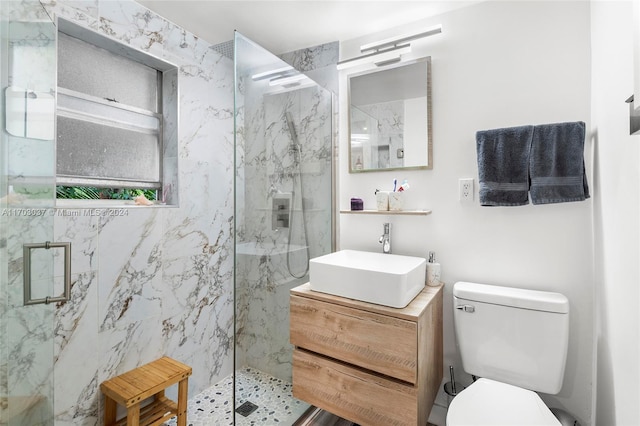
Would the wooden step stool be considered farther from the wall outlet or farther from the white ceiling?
the white ceiling

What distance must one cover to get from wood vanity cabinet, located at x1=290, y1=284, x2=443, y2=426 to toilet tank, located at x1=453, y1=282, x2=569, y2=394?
0.55 ft

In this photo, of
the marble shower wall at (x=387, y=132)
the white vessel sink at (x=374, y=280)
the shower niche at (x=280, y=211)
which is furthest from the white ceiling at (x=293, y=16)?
the white vessel sink at (x=374, y=280)

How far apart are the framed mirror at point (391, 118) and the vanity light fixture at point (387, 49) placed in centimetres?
6

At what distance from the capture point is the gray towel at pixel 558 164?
57.7 inches

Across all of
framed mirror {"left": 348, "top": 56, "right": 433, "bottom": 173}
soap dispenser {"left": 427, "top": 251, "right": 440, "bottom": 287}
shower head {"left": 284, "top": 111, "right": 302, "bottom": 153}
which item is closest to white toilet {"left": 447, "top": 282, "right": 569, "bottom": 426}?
soap dispenser {"left": 427, "top": 251, "right": 440, "bottom": 287}

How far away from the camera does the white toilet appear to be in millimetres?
1290

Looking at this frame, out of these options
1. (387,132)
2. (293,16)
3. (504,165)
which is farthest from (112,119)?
(504,165)

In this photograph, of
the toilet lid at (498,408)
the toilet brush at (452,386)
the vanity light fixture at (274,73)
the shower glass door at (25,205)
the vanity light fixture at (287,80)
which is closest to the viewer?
the shower glass door at (25,205)

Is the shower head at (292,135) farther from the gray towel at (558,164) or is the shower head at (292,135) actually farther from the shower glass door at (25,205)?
the gray towel at (558,164)

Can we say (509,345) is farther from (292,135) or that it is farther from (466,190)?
(292,135)

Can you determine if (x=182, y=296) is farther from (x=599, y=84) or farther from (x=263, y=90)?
(x=599, y=84)

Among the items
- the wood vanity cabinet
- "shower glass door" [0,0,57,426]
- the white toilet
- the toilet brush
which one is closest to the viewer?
"shower glass door" [0,0,57,426]

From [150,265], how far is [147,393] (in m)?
0.68

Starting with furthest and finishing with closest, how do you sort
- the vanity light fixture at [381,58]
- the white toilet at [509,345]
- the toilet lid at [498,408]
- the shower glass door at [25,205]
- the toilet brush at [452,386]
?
the vanity light fixture at [381,58]
the toilet brush at [452,386]
the white toilet at [509,345]
the toilet lid at [498,408]
the shower glass door at [25,205]
